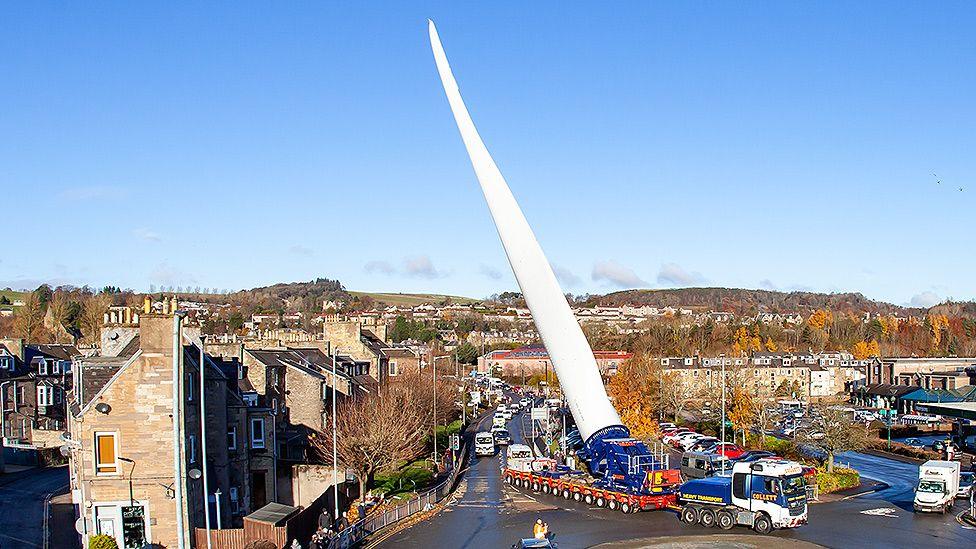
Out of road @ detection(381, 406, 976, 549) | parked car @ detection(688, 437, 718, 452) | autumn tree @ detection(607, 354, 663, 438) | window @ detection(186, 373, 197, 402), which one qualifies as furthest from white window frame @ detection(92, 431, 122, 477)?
parked car @ detection(688, 437, 718, 452)

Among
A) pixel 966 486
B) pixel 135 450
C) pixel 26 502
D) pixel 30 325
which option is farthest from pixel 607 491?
pixel 30 325

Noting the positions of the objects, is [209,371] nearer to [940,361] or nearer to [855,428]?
[855,428]

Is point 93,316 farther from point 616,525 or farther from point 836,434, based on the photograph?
point 616,525

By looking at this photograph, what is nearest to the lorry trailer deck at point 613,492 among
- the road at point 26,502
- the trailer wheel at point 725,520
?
the trailer wheel at point 725,520

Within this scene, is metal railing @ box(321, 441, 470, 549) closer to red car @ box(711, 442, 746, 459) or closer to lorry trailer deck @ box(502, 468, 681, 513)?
lorry trailer deck @ box(502, 468, 681, 513)

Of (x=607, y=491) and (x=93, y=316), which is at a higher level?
(x=93, y=316)

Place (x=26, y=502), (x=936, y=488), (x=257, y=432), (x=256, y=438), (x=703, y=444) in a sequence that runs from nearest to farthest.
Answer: (x=936, y=488), (x=256, y=438), (x=257, y=432), (x=26, y=502), (x=703, y=444)

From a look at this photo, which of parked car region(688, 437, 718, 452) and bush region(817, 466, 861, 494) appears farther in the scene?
parked car region(688, 437, 718, 452)
